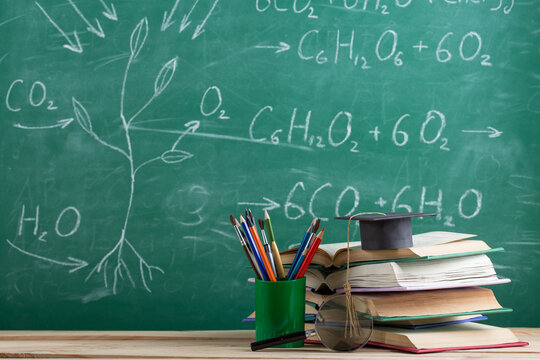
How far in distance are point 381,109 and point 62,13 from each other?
34.9 inches

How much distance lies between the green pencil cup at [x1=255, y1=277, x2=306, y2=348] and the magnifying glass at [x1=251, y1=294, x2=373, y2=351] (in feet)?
0.07

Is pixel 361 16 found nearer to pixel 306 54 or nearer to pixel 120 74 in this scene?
pixel 306 54

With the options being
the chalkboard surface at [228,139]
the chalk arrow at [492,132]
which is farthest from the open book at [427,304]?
the chalk arrow at [492,132]

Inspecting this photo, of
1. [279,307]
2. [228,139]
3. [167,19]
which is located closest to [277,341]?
[279,307]

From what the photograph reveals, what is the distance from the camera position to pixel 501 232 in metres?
1.43

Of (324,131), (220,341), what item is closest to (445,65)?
(324,131)

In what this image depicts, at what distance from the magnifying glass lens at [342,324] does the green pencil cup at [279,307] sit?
0.05 meters

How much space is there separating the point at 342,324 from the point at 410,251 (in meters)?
0.19

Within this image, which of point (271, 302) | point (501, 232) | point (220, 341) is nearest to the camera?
point (271, 302)

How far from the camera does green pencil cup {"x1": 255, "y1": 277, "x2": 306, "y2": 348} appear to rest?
102 centimetres

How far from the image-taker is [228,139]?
145 centimetres

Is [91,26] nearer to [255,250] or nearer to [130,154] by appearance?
[130,154]

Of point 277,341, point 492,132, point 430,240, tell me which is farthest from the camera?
point 492,132

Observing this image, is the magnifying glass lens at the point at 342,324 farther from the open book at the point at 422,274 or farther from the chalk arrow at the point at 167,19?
the chalk arrow at the point at 167,19
